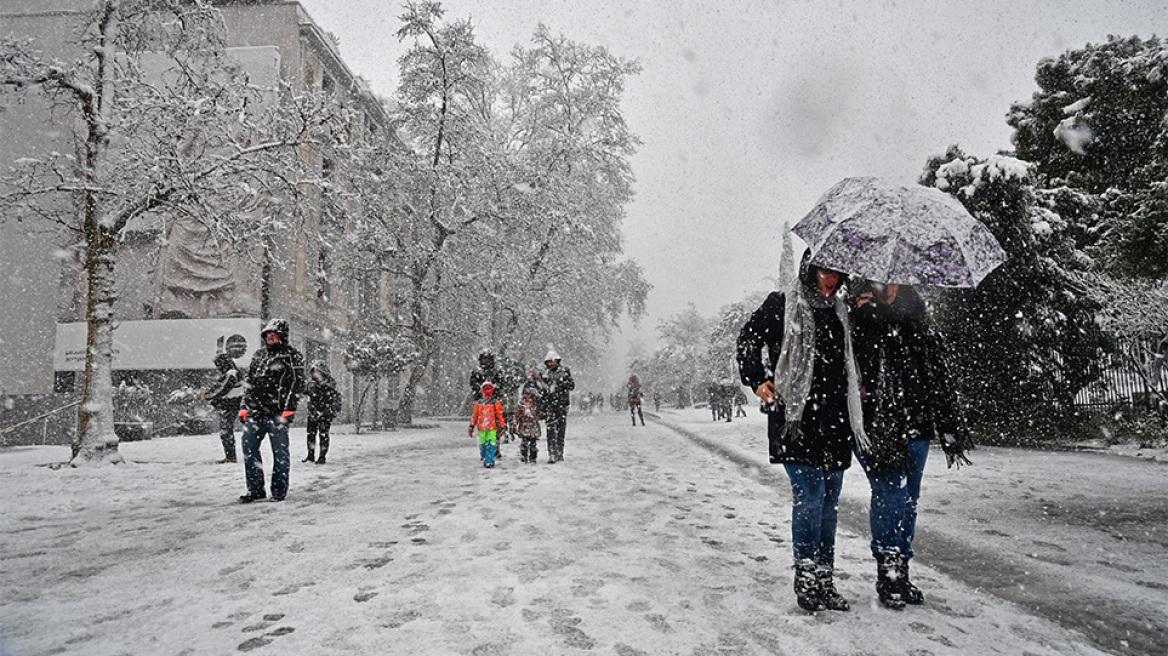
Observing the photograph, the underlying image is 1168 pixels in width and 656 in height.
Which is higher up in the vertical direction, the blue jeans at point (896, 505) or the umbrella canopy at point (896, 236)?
the umbrella canopy at point (896, 236)

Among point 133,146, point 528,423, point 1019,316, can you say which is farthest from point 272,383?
point 1019,316

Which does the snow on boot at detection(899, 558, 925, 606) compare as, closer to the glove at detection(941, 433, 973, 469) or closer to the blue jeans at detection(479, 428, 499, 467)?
the glove at detection(941, 433, 973, 469)

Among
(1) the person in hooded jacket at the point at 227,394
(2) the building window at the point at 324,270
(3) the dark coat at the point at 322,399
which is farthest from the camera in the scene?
(2) the building window at the point at 324,270

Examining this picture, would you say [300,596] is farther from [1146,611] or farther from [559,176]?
[559,176]

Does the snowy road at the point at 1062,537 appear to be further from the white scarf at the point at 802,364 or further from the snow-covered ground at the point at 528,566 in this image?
the white scarf at the point at 802,364

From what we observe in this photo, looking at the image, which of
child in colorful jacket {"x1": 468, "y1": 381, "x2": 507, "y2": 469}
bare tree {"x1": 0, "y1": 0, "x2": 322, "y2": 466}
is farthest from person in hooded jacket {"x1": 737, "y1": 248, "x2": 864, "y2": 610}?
bare tree {"x1": 0, "y1": 0, "x2": 322, "y2": 466}

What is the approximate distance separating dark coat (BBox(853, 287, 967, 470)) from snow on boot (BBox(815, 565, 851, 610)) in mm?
595

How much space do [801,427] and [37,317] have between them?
30523mm

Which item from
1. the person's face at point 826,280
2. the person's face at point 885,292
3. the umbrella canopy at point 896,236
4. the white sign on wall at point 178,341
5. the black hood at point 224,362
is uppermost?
the white sign on wall at point 178,341

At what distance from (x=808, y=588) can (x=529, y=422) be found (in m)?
7.06

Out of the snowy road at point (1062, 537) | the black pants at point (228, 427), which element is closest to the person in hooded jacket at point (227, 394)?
the black pants at point (228, 427)

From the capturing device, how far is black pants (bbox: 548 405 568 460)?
33.3ft

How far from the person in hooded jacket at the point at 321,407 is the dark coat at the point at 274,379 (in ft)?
12.0

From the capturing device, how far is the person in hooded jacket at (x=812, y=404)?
3.22 m
